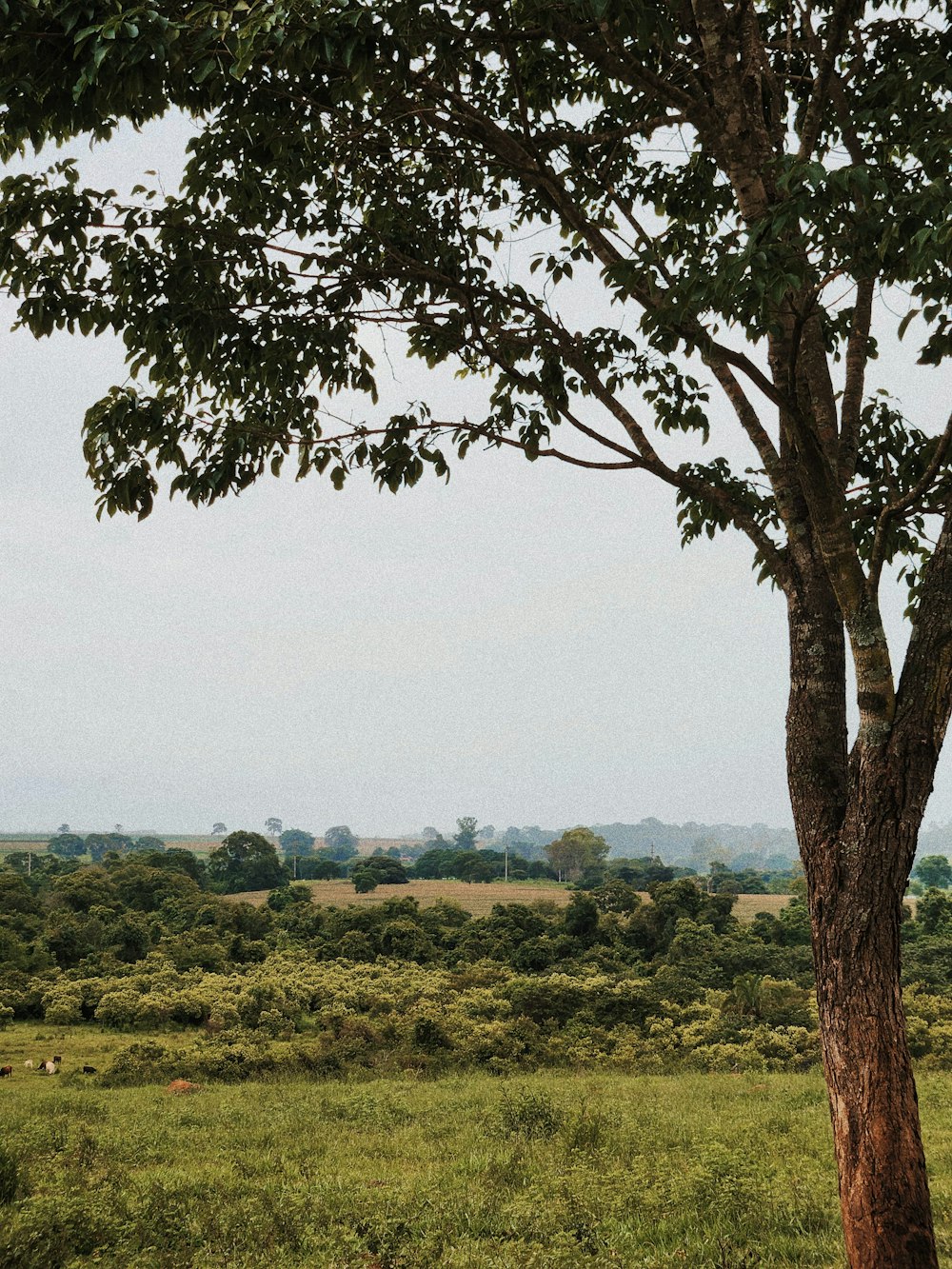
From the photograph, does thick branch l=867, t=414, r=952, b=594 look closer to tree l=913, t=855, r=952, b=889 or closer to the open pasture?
the open pasture

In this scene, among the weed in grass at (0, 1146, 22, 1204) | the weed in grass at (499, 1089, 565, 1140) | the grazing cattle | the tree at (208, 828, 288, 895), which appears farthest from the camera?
the tree at (208, 828, 288, 895)

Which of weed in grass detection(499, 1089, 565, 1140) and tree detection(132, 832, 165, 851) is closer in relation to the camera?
weed in grass detection(499, 1089, 565, 1140)

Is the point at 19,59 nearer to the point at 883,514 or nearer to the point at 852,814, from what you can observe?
the point at 883,514

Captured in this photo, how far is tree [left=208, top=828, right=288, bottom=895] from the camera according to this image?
4969 centimetres

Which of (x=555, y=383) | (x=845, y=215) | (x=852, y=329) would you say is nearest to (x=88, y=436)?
(x=555, y=383)

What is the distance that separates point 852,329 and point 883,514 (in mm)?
1586

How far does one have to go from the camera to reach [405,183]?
6.18 m

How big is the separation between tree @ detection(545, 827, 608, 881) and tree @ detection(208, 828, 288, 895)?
21.1 meters

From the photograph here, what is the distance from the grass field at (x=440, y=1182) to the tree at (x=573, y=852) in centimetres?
4761

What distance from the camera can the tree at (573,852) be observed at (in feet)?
209

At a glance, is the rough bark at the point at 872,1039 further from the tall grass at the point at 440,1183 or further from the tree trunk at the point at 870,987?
the tall grass at the point at 440,1183

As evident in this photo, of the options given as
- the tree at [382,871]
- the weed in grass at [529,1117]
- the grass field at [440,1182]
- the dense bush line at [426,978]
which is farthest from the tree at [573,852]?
the weed in grass at [529,1117]

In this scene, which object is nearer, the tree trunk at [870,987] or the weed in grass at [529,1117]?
the tree trunk at [870,987]

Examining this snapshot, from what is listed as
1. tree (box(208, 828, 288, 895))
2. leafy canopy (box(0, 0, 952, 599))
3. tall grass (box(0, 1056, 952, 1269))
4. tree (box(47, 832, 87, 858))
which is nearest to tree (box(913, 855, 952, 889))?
tree (box(208, 828, 288, 895))
